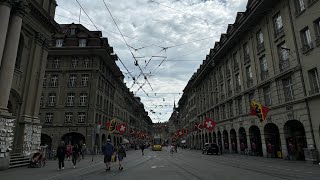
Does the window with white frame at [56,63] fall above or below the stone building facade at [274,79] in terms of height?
above

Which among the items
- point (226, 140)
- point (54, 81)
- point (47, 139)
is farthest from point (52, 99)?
point (226, 140)

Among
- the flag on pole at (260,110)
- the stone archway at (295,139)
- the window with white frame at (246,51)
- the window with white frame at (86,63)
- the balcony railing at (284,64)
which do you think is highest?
the window with white frame at (86,63)

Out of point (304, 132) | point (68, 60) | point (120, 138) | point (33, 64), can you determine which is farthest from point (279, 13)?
point (120, 138)

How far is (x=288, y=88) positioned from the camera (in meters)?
24.2

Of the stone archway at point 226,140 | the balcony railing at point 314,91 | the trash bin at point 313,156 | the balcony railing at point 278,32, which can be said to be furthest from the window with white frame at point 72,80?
the trash bin at point 313,156

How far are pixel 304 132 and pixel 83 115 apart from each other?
3135 cm

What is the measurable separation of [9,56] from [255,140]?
2746 centimetres

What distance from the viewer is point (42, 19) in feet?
77.2

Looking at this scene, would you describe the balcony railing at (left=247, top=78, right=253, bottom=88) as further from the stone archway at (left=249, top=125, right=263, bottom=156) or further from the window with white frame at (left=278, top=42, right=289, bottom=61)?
→ the window with white frame at (left=278, top=42, right=289, bottom=61)

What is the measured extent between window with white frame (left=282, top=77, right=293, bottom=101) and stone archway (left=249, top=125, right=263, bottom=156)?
804 cm

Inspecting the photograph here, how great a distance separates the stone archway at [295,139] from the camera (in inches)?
907

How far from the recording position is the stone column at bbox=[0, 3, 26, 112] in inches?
682

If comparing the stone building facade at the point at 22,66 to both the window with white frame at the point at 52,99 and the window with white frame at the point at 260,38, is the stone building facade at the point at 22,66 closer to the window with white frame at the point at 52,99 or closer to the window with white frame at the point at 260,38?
the window with white frame at the point at 52,99

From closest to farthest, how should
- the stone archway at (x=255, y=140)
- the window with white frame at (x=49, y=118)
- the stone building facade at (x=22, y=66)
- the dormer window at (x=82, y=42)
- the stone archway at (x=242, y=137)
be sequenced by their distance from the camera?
the stone building facade at (x=22, y=66), the stone archway at (x=255, y=140), the stone archway at (x=242, y=137), the window with white frame at (x=49, y=118), the dormer window at (x=82, y=42)
